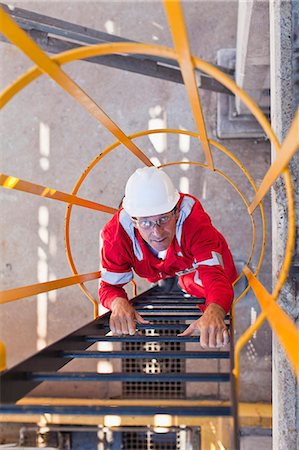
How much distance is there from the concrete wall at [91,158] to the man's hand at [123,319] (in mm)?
5005

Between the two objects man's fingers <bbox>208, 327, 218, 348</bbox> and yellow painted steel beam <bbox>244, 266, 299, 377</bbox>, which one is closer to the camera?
yellow painted steel beam <bbox>244, 266, 299, 377</bbox>

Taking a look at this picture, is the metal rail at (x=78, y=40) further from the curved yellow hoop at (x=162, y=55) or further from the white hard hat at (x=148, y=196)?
the curved yellow hoop at (x=162, y=55)

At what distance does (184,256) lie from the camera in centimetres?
421

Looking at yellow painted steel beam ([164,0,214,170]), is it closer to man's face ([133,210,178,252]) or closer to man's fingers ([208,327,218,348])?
man's face ([133,210,178,252])

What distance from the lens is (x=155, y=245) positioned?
12.9ft

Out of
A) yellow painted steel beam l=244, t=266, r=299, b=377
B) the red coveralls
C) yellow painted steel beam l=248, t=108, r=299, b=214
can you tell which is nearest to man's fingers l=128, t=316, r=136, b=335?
the red coveralls

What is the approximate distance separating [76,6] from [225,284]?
6.22m

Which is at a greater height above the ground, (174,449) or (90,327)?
(90,327)

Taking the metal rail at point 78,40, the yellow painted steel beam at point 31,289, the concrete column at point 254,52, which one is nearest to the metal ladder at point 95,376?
the yellow painted steel beam at point 31,289

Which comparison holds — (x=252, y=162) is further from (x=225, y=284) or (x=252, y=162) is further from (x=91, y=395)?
(x=225, y=284)

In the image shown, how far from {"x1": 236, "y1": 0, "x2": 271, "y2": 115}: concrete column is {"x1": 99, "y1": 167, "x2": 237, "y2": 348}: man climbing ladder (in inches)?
86.4

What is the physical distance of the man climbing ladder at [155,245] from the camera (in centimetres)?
359

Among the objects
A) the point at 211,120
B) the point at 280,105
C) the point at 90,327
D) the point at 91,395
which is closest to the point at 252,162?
the point at 211,120

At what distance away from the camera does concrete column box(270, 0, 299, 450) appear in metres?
3.60
